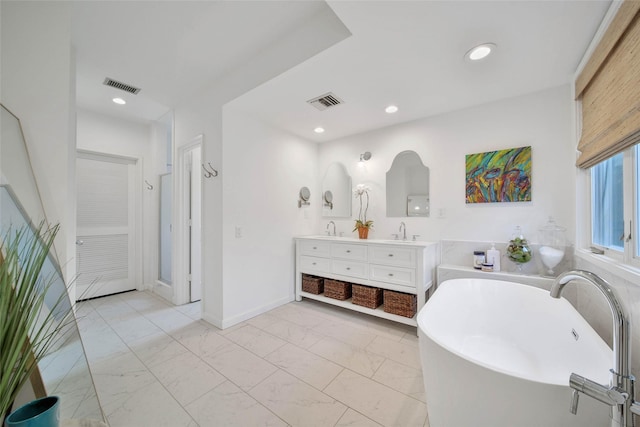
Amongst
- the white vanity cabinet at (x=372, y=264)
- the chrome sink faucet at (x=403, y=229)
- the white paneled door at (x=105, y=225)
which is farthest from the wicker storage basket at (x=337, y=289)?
A: the white paneled door at (x=105, y=225)

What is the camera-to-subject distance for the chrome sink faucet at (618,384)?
0.72 metres


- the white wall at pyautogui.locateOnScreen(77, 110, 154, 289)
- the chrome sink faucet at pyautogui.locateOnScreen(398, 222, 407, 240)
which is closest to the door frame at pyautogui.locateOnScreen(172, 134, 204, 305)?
the white wall at pyautogui.locateOnScreen(77, 110, 154, 289)

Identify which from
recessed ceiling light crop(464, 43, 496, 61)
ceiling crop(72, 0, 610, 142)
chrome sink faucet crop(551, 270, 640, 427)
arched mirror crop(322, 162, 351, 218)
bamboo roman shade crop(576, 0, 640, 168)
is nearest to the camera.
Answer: chrome sink faucet crop(551, 270, 640, 427)

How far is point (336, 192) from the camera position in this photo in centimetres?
357

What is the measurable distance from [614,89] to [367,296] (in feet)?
7.88

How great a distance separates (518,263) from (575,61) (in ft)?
5.40

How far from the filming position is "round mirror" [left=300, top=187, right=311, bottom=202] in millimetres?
3490

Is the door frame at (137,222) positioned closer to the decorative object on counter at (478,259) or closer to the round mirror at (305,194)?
the round mirror at (305,194)

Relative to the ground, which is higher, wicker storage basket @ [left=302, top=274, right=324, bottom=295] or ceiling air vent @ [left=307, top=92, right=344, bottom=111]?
ceiling air vent @ [left=307, top=92, right=344, bottom=111]

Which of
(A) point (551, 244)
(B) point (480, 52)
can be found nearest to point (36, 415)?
(B) point (480, 52)

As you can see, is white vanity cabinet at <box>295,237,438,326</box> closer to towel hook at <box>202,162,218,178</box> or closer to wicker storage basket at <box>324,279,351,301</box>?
wicker storage basket at <box>324,279,351,301</box>

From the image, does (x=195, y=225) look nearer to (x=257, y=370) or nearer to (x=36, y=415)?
(x=257, y=370)

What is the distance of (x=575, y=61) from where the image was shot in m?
1.81

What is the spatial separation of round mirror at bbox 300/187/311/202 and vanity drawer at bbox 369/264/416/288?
1396 millimetres
